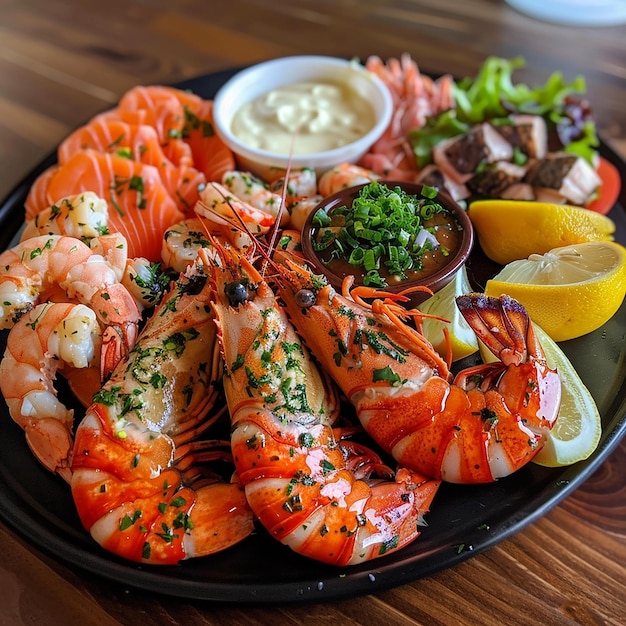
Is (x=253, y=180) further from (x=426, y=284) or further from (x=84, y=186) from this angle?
(x=426, y=284)

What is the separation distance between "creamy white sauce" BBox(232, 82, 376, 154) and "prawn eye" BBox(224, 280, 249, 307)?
3.55ft

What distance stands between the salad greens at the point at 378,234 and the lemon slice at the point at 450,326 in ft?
0.45

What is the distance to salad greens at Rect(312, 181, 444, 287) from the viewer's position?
7.80ft

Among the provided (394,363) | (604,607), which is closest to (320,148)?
(394,363)

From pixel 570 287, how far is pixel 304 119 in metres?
1.56

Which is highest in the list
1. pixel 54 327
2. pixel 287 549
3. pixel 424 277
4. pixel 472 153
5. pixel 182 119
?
pixel 472 153

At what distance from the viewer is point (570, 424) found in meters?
2.06

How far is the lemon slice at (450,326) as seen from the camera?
7.48 ft

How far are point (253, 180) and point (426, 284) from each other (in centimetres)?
93

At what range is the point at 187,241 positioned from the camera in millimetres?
2605

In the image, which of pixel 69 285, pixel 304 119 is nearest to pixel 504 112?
pixel 304 119

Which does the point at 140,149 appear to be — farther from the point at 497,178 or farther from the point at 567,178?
the point at 567,178

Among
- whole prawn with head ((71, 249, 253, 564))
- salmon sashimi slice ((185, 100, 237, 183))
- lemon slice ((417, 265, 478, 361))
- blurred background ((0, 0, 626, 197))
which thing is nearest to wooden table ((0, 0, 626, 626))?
blurred background ((0, 0, 626, 197))

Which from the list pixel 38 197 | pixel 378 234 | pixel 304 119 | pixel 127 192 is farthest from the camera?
pixel 304 119
